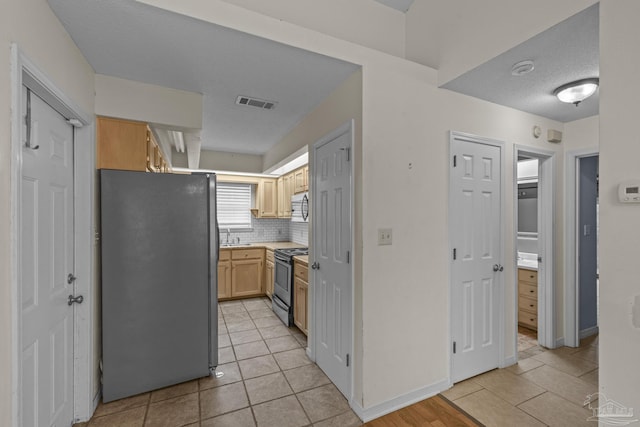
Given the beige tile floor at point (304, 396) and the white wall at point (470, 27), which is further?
the beige tile floor at point (304, 396)

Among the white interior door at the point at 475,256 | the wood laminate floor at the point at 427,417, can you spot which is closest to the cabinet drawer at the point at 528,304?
the white interior door at the point at 475,256

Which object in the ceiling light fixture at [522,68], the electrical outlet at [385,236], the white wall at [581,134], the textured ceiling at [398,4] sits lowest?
the electrical outlet at [385,236]

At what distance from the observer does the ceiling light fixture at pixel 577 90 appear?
6.98 ft

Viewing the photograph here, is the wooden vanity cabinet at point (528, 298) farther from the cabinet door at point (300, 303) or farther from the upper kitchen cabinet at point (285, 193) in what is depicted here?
the upper kitchen cabinet at point (285, 193)

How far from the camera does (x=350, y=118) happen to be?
2.20 metres

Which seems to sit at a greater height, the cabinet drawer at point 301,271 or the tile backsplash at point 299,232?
the tile backsplash at point 299,232

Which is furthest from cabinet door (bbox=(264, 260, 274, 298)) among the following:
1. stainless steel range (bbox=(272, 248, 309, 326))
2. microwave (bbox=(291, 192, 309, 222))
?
microwave (bbox=(291, 192, 309, 222))

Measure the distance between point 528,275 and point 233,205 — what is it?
187 inches

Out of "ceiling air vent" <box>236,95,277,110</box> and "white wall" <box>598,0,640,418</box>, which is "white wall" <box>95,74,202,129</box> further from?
"white wall" <box>598,0,640,418</box>

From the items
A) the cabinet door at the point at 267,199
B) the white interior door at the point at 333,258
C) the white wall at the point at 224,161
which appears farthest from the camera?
the cabinet door at the point at 267,199

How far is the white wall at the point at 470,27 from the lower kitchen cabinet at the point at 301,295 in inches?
90.9

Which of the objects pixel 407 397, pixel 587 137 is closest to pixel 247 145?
pixel 407 397

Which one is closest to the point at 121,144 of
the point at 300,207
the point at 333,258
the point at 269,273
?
the point at 333,258

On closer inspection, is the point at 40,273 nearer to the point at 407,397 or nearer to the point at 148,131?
the point at 148,131
